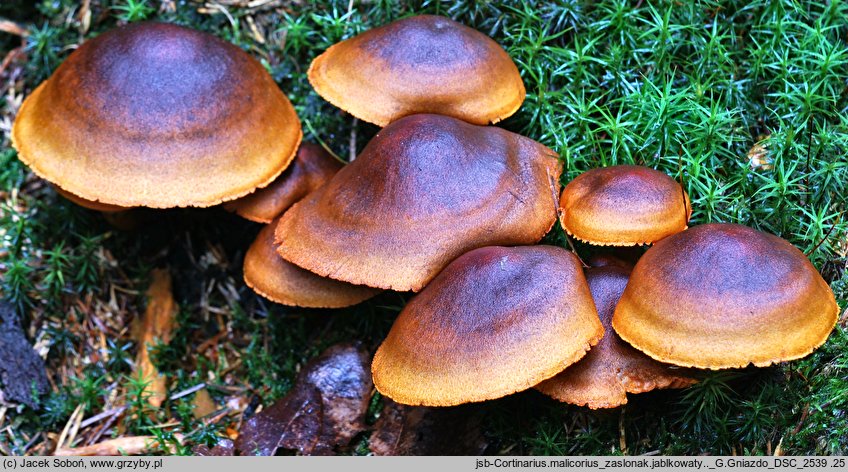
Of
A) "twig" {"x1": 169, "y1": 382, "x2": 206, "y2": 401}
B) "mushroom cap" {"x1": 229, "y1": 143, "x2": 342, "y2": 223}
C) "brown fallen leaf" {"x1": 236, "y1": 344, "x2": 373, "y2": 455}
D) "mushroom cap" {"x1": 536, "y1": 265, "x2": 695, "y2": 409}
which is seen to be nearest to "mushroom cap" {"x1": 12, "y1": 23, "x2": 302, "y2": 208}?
"mushroom cap" {"x1": 229, "y1": 143, "x2": 342, "y2": 223}

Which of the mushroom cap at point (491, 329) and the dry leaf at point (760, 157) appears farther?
the dry leaf at point (760, 157)

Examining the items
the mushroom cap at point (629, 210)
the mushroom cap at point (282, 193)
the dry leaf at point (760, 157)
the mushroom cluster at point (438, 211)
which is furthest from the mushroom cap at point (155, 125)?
the dry leaf at point (760, 157)

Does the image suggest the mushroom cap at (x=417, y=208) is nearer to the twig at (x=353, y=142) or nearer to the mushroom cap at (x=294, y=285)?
the mushroom cap at (x=294, y=285)

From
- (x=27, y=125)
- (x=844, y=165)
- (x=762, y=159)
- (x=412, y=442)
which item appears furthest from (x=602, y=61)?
(x=27, y=125)

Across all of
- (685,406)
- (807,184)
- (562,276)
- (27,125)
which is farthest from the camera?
(27,125)

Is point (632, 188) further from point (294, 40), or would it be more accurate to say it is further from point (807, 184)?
point (294, 40)

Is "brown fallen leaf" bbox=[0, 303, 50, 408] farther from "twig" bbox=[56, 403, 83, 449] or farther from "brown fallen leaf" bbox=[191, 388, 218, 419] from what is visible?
"brown fallen leaf" bbox=[191, 388, 218, 419]
